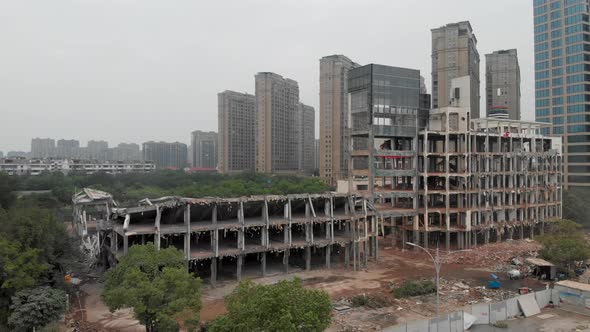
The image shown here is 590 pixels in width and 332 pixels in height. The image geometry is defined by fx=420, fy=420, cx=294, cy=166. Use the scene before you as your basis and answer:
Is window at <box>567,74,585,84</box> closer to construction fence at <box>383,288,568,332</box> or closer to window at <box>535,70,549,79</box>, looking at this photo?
window at <box>535,70,549,79</box>

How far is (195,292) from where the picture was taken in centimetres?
2516

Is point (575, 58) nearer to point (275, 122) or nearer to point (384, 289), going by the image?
point (384, 289)

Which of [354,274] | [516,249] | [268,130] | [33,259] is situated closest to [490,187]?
[516,249]

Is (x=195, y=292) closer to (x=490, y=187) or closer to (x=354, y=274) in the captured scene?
(x=354, y=274)

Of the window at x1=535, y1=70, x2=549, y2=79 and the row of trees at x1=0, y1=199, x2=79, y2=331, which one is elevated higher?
the window at x1=535, y1=70, x2=549, y2=79

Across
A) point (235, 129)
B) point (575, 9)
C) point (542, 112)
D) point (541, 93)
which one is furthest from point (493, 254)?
point (235, 129)

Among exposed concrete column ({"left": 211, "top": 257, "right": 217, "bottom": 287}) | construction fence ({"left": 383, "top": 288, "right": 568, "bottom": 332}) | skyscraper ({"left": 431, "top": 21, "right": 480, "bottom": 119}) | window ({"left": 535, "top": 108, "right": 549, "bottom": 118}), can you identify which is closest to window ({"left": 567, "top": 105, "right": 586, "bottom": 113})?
window ({"left": 535, "top": 108, "right": 549, "bottom": 118})

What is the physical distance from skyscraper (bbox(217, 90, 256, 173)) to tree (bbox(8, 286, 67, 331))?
148m

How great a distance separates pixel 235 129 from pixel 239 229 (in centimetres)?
13795

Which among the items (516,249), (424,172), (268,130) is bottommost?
(516,249)

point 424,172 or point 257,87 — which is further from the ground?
point 257,87

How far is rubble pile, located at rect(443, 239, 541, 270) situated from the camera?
53.9m

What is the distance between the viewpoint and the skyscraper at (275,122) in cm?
15738

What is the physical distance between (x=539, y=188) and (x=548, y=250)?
31.0 metres
